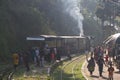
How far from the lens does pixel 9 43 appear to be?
4303cm

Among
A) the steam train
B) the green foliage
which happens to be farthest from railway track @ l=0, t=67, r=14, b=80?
the steam train

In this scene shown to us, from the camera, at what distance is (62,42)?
48250 millimetres

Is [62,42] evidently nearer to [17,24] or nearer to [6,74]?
[17,24]

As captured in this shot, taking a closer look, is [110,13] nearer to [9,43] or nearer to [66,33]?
Result: [66,33]

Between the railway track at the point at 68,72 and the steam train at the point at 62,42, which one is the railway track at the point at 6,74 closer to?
the railway track at the point at 68,72

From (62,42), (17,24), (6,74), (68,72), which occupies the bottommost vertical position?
(68,72)

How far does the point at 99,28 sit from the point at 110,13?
67.9 feet

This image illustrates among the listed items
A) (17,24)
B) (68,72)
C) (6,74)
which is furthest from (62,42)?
(6,74)

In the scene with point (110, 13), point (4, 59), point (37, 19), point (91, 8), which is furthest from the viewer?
point (91, 8)

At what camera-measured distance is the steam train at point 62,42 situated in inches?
1631

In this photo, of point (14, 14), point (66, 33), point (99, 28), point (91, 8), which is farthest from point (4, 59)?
point (91, 8)

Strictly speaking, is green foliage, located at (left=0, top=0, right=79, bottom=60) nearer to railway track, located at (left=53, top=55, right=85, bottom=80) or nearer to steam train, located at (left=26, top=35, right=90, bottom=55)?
steam train, located at (left=26, top=35, right=90, bottom=55)

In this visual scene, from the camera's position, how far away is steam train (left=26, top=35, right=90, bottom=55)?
4144 centimetres

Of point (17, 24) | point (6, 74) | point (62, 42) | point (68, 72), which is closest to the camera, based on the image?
point (6, 74)
